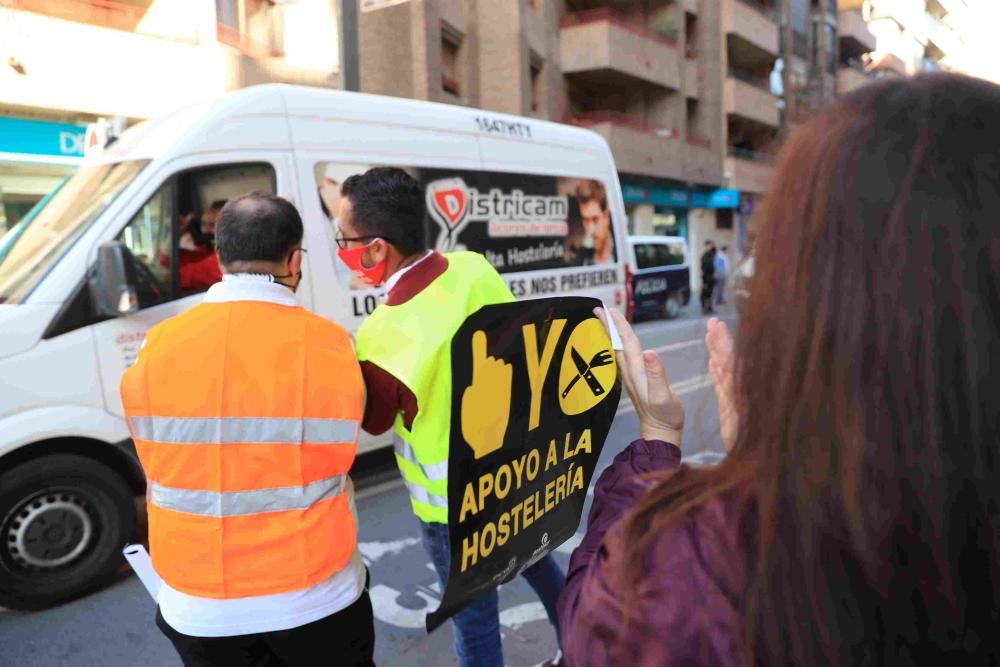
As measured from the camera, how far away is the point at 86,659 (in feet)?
10.1

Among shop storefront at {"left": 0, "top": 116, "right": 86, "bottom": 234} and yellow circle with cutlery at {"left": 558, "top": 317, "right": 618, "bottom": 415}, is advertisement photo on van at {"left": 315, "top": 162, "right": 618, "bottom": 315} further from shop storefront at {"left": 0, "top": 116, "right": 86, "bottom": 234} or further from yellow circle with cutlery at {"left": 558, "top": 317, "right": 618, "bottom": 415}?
shop storefront at {"left": 0, "top": 116, "right": 86, "bottom": 234}

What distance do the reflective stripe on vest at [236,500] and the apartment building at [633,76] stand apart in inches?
606

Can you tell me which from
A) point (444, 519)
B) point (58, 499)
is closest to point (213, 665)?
point (444, 519)

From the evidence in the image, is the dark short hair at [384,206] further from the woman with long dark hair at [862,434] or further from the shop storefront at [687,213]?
the shop storefront at [687,213]

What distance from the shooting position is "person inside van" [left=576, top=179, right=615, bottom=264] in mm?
6672

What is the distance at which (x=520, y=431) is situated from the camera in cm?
174

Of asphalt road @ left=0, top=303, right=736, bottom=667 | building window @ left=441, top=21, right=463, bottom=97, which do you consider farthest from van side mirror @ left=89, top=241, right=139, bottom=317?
building window @ left=441, top=21, right=463, bottom=97

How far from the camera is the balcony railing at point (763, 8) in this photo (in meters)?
29.1

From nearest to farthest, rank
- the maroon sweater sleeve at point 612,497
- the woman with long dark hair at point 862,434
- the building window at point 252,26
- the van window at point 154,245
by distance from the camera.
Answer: the woman with long dark hair at point 862,434, the maroon sweater sleeve at point 612,497, the van window at point 154,245, the building window at point 252,26

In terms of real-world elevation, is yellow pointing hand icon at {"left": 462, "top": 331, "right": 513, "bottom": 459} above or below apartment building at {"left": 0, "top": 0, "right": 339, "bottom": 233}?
below

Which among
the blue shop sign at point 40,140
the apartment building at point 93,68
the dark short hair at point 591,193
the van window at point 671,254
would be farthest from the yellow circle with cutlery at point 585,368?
the van window at point 671,254

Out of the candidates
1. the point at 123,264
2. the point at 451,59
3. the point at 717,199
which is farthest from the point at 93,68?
the point at 717,199

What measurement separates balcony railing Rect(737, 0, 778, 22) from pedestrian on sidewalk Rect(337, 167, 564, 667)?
30.7 meters

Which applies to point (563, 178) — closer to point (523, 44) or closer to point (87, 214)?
point (87, 214)
